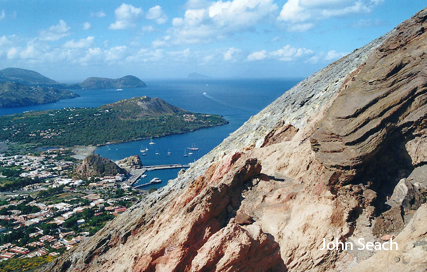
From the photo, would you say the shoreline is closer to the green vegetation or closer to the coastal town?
Result: the coastal town

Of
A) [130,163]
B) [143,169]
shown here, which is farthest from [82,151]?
[143,169]

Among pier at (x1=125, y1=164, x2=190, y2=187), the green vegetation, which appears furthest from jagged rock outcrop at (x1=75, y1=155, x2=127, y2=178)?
the green vegetation

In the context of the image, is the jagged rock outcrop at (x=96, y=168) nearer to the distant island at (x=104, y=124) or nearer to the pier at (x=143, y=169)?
the pier at (x=143, y=169)

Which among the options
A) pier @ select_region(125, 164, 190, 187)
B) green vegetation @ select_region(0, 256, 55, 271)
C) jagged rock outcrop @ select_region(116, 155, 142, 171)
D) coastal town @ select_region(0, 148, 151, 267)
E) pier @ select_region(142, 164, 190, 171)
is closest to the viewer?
green vegetation @ select_region(0, 256, 55, 271)

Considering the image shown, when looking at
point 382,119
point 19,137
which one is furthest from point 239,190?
point 19,137

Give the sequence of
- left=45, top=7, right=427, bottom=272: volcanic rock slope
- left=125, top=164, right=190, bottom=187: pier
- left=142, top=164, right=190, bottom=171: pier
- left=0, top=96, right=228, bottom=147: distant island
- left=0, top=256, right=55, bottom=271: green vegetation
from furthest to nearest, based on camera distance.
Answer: left=0, top=96, right=228, bottom=147: distant island
left=142, top=164, right=190, bottom=171: pier
left=125, top=164, right=190, bottom=187: pier
left=0, top=256, right=55, bottom=271: green vegetation
left=45, top=7, right=427, bottom=272: volcanic rock slope

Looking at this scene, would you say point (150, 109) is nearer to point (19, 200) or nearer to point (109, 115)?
point (109, 115)

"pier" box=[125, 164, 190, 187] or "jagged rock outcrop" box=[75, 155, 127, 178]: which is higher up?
"jagged rock outcrop" box=[75, 155, 127, 178]
